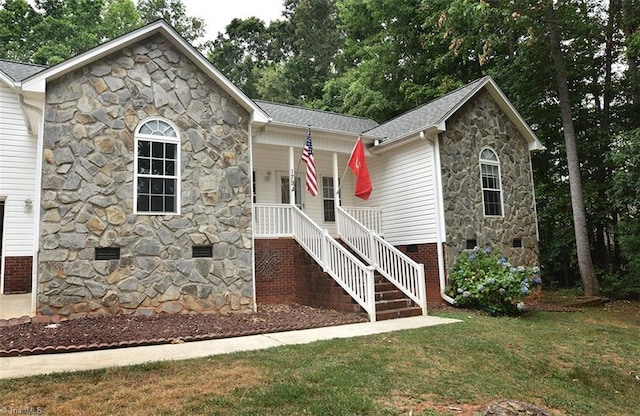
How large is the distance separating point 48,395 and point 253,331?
3390mm

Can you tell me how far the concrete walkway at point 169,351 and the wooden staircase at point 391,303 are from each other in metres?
0.70

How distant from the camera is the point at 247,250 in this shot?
925 cm

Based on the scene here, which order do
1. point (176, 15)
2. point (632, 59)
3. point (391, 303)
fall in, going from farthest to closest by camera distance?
point (176, 15)
point (632, 59)
point (391, 303)

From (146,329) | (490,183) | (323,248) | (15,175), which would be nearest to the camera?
Result: (146,329)

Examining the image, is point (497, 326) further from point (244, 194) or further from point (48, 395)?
point (48, 395)

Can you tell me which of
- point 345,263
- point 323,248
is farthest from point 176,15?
point 345,263

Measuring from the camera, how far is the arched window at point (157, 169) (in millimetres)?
8477

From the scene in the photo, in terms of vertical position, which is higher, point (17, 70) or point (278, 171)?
point (17, 70)

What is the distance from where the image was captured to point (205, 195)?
898cm

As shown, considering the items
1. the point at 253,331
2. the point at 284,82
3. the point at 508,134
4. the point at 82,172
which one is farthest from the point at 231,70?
the point at 253,331

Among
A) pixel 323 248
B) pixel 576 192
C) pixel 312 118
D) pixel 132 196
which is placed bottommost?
pixel 323 248

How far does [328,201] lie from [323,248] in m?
3.94

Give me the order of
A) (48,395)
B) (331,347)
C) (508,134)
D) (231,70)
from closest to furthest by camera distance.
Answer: (48,395), (331,347), (508,134), (231,70)

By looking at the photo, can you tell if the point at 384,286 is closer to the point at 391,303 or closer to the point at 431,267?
the point at 391,303
